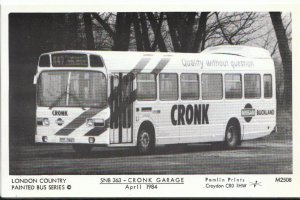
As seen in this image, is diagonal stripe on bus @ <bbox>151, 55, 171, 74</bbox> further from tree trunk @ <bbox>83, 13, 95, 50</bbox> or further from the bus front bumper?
the bus front bumper

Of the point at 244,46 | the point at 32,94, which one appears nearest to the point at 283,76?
the point at 244,46

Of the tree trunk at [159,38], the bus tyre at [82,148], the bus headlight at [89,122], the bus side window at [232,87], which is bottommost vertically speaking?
the bus tyre at [82,148]

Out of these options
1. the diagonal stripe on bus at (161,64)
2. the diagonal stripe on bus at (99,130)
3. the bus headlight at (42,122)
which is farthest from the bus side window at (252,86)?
the bus headlight at (42,122)

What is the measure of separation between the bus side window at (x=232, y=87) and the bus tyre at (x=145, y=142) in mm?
1731

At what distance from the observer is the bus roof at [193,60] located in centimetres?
4134

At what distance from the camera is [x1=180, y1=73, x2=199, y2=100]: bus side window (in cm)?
4181

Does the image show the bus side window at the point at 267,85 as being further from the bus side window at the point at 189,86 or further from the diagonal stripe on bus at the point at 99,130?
the diagonal stripe on bus at the point at 99,130

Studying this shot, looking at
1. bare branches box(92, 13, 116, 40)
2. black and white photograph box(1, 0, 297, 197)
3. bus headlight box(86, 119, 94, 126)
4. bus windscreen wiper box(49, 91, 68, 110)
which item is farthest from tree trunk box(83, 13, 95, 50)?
bus headlight box(86, 119, 94, 126)

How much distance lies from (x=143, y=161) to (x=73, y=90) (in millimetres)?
1855

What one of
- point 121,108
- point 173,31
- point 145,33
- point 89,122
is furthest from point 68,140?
point 173,31

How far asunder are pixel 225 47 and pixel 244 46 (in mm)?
359
